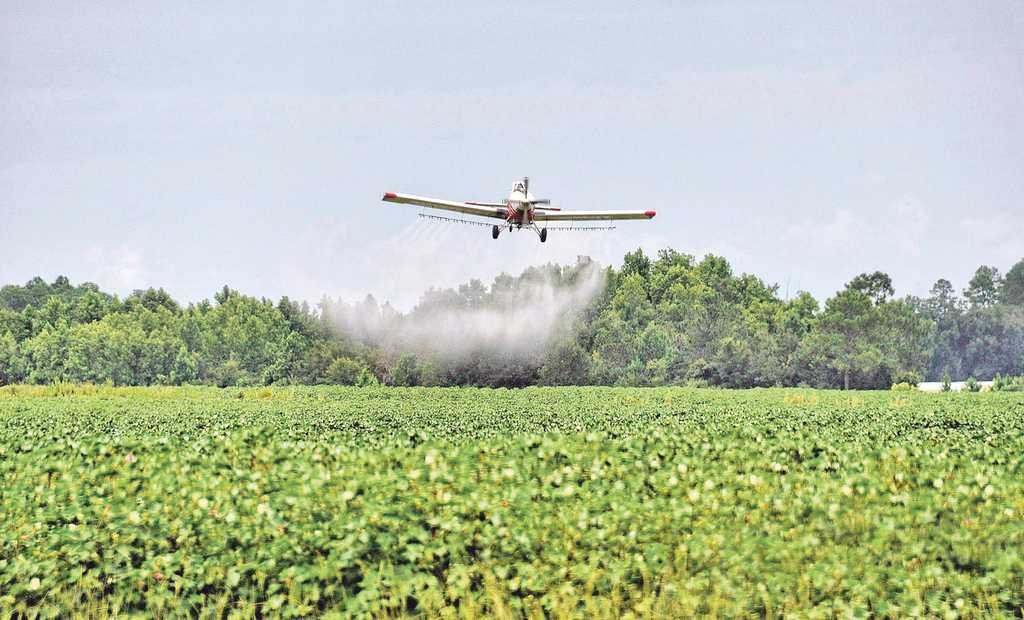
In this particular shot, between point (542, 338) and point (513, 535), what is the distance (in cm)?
7387

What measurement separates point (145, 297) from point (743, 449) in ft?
408

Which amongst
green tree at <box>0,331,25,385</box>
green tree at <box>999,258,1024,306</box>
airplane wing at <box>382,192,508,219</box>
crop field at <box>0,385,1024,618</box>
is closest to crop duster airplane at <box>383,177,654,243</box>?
airplane wing at <box>382,192,508,219</box>

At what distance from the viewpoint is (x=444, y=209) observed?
41500mm

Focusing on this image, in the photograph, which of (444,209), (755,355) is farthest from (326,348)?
(444,209)

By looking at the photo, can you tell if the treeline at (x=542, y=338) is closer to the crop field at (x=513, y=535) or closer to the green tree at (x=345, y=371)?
the green tree at (x=345, y=371)

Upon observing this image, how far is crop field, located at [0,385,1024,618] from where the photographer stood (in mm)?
9250

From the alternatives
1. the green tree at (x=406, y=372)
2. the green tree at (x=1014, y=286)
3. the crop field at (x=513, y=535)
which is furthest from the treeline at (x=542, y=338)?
the crop field at (x=513, y=535)

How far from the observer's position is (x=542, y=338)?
274 feet

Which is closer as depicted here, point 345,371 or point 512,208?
point 512,208

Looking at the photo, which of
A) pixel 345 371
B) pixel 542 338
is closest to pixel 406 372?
pixel 345 371

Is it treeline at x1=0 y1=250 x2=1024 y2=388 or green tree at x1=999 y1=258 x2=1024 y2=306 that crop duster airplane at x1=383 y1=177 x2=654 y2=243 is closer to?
treeline at x1=0 y1=250 x2=1024 y2=388

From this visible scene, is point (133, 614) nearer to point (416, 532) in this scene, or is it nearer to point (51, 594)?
point (51, 594)

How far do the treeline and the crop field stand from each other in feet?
226

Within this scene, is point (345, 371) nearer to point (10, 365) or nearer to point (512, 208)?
point (10, 365)
